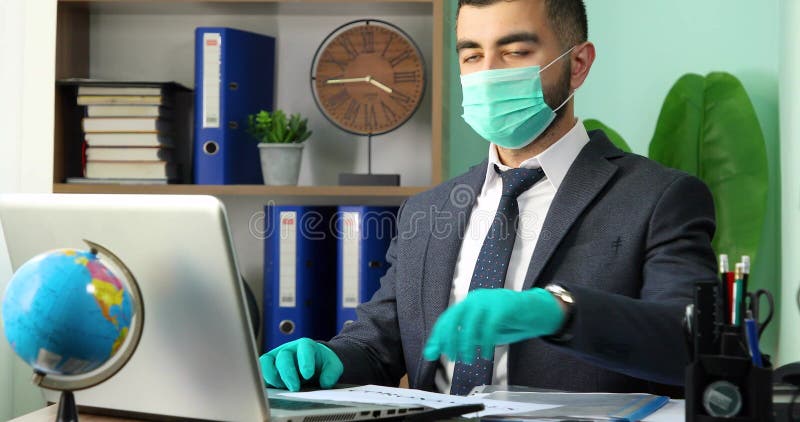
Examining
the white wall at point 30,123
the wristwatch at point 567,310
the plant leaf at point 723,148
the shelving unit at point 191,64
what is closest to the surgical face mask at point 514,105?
the shelving unit at point 191,64

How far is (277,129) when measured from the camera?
2355 millimetres

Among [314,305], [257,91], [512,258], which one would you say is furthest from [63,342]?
[257,91]

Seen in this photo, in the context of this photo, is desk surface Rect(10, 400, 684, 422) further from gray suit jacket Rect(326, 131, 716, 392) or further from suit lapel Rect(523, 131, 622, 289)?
suit lapel Rect(523, 131, 622, 289)

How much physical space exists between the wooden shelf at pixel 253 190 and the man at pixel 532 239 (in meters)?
0.44

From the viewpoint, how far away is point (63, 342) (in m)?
0.92

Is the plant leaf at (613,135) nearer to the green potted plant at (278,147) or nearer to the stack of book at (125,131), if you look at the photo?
the green potted plant at (278,147)

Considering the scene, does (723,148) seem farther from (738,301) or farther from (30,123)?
(30,123)

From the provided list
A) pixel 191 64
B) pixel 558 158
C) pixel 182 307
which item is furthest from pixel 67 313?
pixel 191 64

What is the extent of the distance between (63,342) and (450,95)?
1769 mm

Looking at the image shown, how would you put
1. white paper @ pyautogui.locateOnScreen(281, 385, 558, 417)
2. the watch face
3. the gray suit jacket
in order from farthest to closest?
the watch face, the gray suit jacket, white paper @ pyautogui.locateOnScreen(281, 385, 558, 417)

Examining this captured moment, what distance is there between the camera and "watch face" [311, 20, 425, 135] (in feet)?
7.77

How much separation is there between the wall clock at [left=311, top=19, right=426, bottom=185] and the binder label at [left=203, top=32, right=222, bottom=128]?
25cm

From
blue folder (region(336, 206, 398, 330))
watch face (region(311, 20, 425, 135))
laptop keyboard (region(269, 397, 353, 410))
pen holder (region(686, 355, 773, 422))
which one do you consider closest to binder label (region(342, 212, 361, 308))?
blue folder (region(336, 206, 398, 330))

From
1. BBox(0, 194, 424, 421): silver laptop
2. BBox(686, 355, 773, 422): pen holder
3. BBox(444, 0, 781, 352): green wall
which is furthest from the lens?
BBox(444, 0, 781, 352): green wall
